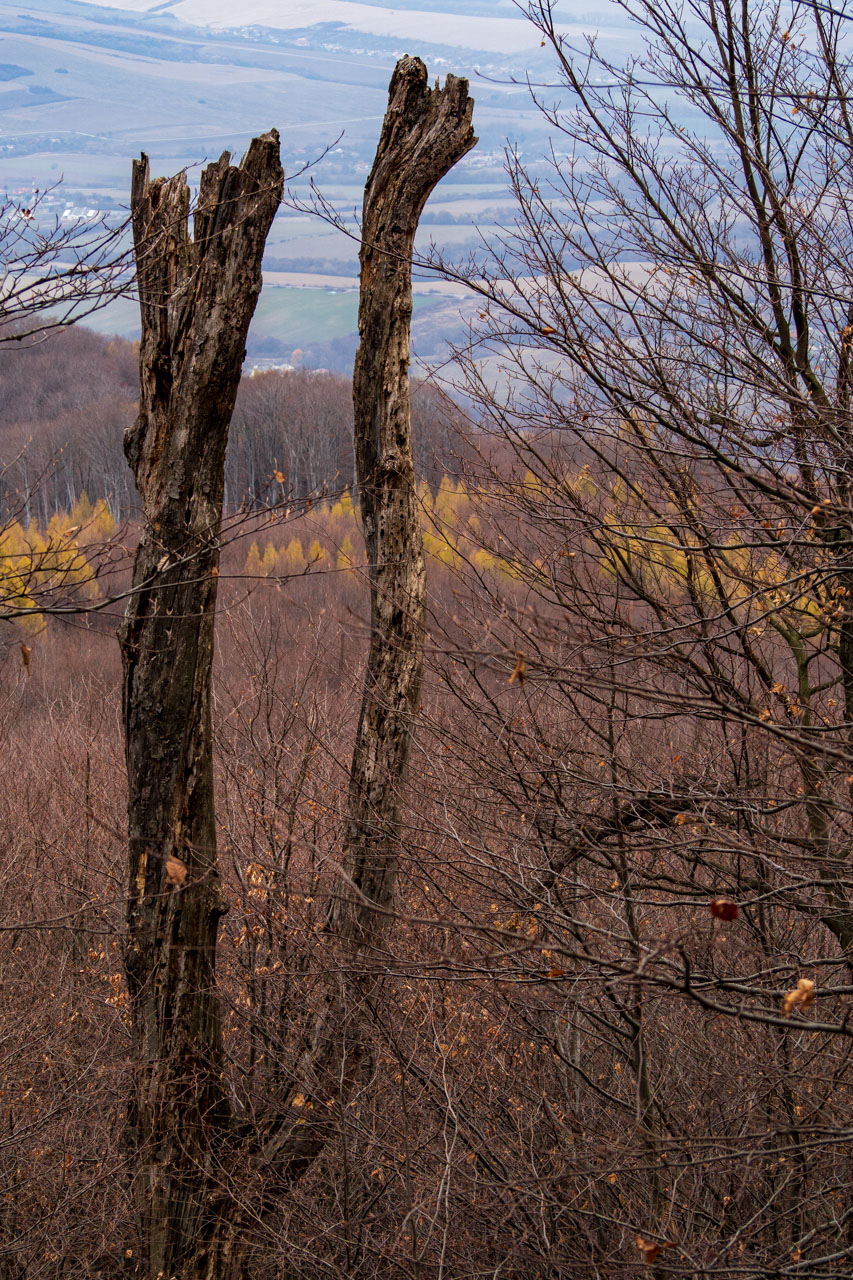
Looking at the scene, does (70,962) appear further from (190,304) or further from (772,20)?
(772,20)

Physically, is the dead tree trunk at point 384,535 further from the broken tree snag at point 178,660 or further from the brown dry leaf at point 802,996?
the brown dry leaf at point 802,996

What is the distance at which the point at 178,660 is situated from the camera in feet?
16.2

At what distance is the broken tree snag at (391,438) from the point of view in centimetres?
553

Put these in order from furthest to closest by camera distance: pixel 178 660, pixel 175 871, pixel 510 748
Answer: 1. pixel 510 748
2. pixel 178 660
3. pixel 175 871

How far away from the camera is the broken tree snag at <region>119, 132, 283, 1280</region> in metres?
4.90

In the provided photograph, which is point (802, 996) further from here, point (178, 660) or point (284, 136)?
point (284, 136)

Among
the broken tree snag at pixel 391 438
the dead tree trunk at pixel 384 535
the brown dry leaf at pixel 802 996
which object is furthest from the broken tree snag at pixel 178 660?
the brown dry leaf at pixel 802 996

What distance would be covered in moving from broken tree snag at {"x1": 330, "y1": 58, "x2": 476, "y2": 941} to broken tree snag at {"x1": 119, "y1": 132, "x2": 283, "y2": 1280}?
790 millimetres

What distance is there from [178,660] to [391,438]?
68.8 inches

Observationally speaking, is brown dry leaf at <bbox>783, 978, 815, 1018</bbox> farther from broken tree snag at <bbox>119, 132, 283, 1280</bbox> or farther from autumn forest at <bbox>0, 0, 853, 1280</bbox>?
broken tree snag at <bbox>119, 132, 283, 1280</bbox>

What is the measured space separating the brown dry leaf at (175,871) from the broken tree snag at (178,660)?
11 cm

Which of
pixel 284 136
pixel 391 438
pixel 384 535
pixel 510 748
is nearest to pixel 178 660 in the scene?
pixel 384 535

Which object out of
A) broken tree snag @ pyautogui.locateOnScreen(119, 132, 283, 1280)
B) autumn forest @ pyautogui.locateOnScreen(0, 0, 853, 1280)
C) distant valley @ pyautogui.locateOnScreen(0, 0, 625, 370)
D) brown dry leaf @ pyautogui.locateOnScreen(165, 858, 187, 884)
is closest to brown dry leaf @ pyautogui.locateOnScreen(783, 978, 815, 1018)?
autumn forest @ pyautogui.locateOnScreen(0, 0, 853, 1280)

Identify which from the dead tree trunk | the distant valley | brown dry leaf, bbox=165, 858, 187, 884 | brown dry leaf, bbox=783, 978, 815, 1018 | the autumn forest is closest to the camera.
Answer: brown dry leaf, bbox=783, 978, 815, 1018
